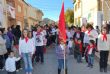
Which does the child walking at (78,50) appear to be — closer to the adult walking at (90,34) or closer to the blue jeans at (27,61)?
the adult walking at (90,34)

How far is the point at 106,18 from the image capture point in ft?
128

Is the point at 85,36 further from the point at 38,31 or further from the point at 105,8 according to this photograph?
the point at 105,8

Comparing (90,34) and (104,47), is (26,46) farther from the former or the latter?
(90,34)

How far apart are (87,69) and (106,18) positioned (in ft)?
78.1

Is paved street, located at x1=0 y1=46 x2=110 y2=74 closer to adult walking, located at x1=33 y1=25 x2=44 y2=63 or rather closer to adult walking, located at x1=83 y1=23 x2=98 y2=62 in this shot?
adult walking, located at x1=33 y1=25 x2=44 y2=63

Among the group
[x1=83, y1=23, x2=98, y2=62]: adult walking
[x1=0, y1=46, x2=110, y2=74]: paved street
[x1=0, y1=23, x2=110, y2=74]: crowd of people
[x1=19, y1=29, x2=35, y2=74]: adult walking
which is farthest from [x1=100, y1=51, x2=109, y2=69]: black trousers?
[x1=83, y1=23, x2=98, y2=62]: adult walking

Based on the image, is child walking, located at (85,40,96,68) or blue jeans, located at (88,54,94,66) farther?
blue jeans, located at (88,54,94,66)

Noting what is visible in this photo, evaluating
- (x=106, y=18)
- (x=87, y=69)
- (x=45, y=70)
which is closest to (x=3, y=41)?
(x=45, y=70)

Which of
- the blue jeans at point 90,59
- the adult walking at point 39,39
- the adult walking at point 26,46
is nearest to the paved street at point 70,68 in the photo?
the blue jeans at point 90,59

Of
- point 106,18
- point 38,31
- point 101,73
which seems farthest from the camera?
point 106,18

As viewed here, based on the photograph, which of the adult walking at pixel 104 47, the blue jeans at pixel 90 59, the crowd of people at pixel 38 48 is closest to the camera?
A: the crowd of people at pixel 38 48

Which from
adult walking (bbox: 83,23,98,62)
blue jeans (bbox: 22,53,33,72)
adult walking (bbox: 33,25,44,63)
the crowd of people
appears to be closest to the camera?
the crowd of people

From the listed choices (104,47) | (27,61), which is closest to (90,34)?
(104,47)

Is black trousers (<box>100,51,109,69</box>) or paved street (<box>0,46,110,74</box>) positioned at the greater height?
black trousers (<box>100,51,109,69</box>)
